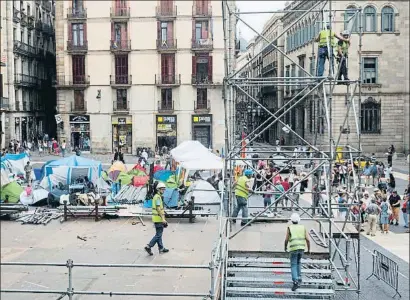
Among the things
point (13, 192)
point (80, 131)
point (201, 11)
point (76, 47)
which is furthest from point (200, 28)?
point (13, 192)

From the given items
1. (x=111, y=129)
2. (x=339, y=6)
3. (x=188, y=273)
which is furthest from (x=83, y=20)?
(x=188, y=273)

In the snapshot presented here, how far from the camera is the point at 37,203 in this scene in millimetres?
21516

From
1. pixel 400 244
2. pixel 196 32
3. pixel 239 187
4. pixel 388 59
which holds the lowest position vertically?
pixel 400 244

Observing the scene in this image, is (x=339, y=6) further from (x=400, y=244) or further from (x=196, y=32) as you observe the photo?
(x=400, y=244)

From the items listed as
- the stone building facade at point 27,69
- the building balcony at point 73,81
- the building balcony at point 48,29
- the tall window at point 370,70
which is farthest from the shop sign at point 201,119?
the building balcony at point 48,29

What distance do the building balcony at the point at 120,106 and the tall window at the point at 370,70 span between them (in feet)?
57.8

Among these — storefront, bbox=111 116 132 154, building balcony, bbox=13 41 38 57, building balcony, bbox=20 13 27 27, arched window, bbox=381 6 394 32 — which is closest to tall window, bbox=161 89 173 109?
storefront, bbox=111 116 132 154

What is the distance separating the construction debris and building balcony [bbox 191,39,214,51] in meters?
28.9

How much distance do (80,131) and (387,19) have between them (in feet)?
78.2

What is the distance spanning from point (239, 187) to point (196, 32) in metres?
33.5

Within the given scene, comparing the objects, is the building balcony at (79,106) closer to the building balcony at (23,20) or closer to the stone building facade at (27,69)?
the stone building facade at (27,69)

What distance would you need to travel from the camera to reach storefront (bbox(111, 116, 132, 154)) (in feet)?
155

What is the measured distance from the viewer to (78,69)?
156 feet

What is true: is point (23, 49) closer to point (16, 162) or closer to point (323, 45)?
point (16, 162)
